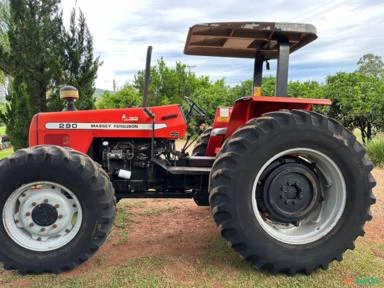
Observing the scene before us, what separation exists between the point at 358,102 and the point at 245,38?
820cm

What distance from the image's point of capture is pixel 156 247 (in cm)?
436

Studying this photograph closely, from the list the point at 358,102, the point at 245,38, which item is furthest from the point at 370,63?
the point at 245,38

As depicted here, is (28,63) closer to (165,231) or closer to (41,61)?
(41,61)

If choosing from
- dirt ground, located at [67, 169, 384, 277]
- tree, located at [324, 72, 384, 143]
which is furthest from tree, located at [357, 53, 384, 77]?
dirt ground, located at [67, 169, 384, 277]

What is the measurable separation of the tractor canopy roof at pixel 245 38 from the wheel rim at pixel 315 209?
1.11 metres

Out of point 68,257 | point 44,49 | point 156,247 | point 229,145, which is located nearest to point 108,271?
point 68,257

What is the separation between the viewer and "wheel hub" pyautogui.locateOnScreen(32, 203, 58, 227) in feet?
12.1

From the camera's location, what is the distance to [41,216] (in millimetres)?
3682

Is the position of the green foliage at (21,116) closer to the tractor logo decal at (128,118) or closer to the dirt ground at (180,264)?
the dirt ground at (180,264)

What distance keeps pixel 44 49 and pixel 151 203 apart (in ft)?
23.7

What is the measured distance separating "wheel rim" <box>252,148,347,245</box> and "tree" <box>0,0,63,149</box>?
8.94 meters

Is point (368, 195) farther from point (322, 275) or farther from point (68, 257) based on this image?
point (68, 257)

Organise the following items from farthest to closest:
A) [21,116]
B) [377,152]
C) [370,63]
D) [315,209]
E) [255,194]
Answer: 1. [370,63]
2. [21,116]
3. [377,152]
4. [315,209]
5. [255,194]

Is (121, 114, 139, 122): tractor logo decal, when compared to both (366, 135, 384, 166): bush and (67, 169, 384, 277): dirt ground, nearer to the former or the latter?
(67, 169, 384, 277): dirt ground
